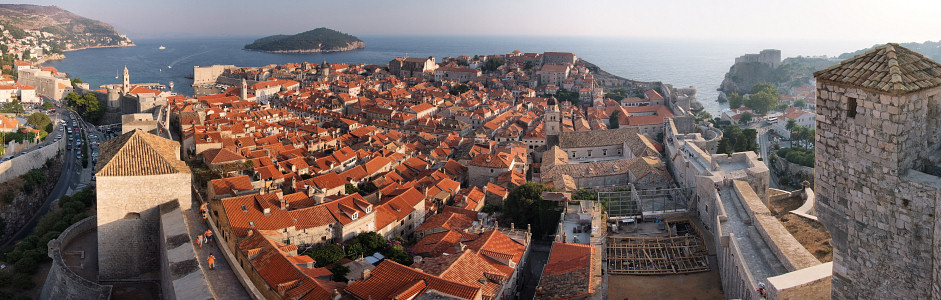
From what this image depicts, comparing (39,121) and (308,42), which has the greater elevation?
(308,42)

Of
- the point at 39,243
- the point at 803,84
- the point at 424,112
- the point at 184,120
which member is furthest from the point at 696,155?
the point at 803,84

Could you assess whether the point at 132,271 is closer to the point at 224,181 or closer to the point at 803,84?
the point at 224,181

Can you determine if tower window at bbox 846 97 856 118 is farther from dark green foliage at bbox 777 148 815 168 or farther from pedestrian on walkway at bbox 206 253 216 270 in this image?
dark green foliage at bbox 777 148 815 168

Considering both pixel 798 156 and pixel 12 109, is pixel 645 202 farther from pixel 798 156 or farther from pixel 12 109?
pixel 12 109

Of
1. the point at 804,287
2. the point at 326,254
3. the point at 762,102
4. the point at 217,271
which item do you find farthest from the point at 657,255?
the point at 762,102

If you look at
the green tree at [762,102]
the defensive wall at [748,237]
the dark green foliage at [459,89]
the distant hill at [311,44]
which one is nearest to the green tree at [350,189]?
the defensive wall at [748,237]
